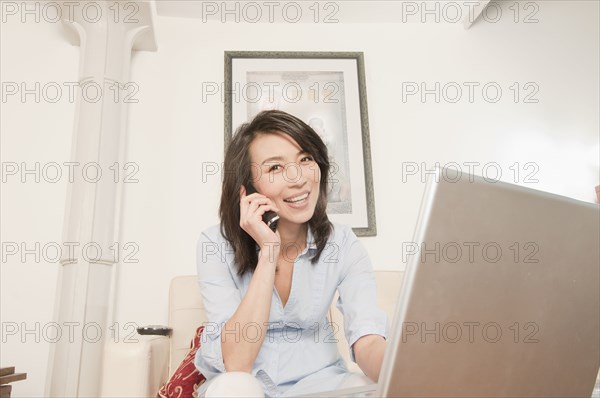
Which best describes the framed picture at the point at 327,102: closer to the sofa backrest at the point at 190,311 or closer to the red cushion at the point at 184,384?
the sofa backrest at the point at 190,311

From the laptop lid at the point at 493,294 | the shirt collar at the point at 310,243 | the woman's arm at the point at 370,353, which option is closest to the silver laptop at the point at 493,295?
the laptop lid at the point at 493,294

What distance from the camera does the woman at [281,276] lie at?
128 cm

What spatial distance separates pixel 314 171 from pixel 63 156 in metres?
1.77

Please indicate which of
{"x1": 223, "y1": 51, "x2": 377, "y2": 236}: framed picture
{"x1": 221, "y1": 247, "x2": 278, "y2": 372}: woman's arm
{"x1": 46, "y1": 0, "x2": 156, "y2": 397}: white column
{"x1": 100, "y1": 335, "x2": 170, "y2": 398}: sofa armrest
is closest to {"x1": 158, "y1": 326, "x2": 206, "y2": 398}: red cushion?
{"x1": 100, "y1": 335, "x2": 170, "y2": 398}: sofa armrest

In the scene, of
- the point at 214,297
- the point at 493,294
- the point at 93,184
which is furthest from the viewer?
the point at 93,184

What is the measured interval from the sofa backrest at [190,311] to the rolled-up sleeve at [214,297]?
888 millimetres

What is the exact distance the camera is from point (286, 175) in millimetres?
1510

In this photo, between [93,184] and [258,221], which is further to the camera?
[93,184]

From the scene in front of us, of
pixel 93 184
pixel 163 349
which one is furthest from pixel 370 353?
pixel 93 184

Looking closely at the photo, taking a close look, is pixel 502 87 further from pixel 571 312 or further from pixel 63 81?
pixel 571 312

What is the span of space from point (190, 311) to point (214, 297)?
0.99 meters

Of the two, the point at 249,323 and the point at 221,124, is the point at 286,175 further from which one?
the point at 221,124

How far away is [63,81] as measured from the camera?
288 centimetres

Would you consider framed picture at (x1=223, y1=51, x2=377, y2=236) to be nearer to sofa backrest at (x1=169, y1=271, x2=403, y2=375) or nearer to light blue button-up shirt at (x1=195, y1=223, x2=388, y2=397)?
sofa backrest at (x1=169, y1=271, x2=403, y2=375)
